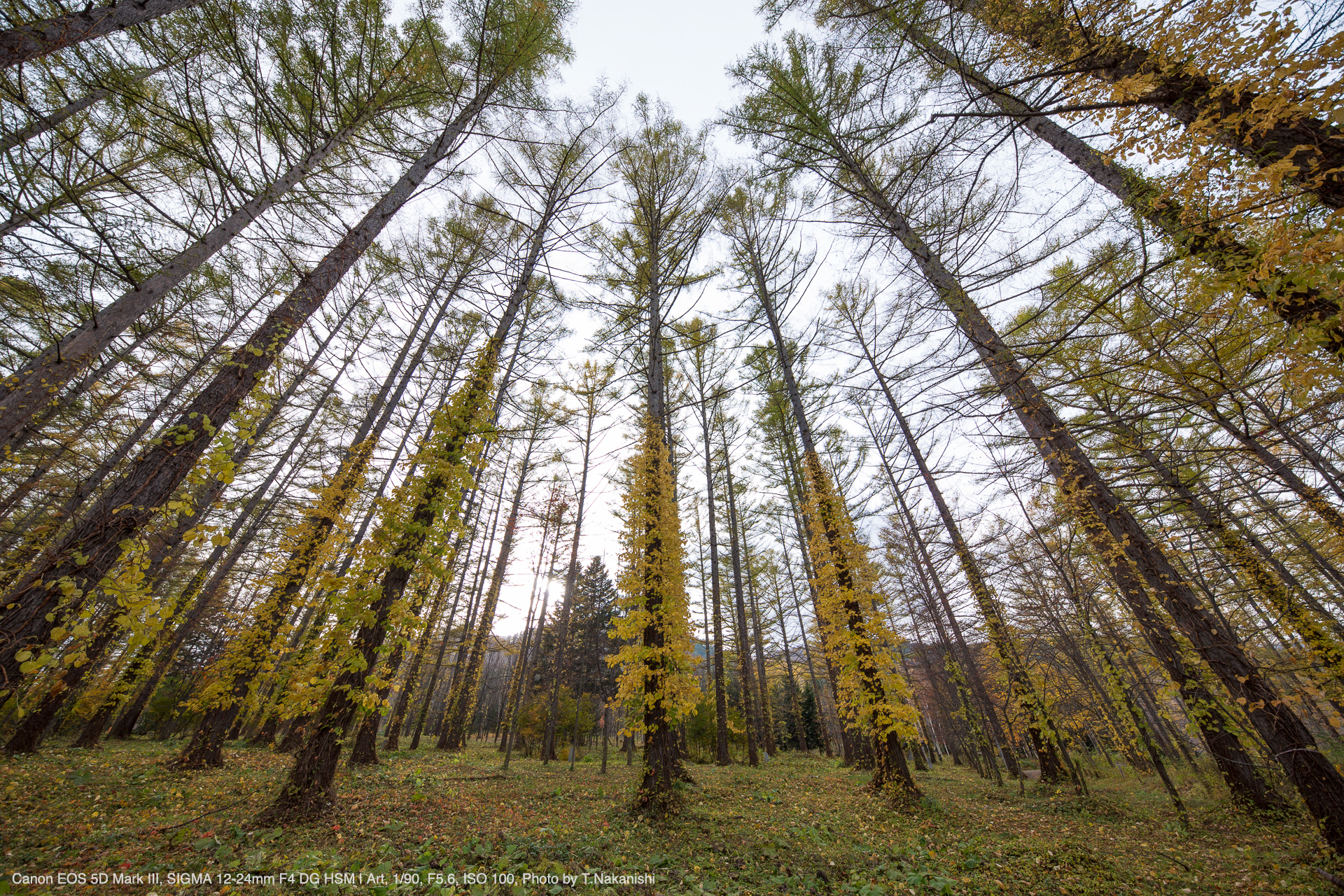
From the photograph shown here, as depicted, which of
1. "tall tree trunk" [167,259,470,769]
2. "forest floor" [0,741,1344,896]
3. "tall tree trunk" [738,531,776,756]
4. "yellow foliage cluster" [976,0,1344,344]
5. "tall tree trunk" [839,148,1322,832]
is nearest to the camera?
"yellow foliage cluster" [976,0,1344,344]

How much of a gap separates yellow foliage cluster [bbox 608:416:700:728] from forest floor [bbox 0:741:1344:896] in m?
1.37

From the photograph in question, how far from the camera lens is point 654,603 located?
607 cm

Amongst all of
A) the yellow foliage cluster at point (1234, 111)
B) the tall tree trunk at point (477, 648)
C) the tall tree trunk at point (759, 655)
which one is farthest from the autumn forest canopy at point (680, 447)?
the tall tree trunk at point (759, 655)

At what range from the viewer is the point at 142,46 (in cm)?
421

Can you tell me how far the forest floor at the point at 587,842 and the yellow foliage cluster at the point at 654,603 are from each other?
4.49ft

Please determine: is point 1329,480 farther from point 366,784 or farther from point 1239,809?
point 366,784

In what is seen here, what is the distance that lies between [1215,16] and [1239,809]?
872cm

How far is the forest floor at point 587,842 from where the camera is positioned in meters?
3.19

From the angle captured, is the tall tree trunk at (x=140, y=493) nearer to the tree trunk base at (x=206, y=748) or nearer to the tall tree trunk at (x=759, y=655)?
the tree trunk base at (x=206, y=748)

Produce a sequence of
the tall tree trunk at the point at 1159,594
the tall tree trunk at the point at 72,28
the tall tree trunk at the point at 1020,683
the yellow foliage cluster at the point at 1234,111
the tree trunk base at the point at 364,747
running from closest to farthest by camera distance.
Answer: the yellow foliage cluster at the point at 1234,111, the tall tree trunk at the point at 72,28, the tall tree trunk at the point at 1159,594, the tall tree trunk at the point at 1020,683, the tree trunk base at the point at 364,747

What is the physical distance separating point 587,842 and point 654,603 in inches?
104

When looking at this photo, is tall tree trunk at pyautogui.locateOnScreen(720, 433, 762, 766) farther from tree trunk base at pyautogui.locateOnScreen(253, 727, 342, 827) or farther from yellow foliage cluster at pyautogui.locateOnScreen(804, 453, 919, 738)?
tree trunk base at pyautogui.locateOnScreen(253, 727, 342, 827)

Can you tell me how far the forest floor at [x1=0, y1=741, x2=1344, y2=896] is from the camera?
3.19 m

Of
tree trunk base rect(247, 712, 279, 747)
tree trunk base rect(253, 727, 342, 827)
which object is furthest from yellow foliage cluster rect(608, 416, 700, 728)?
tree trunk base rect(247, 712, 279, 747)
